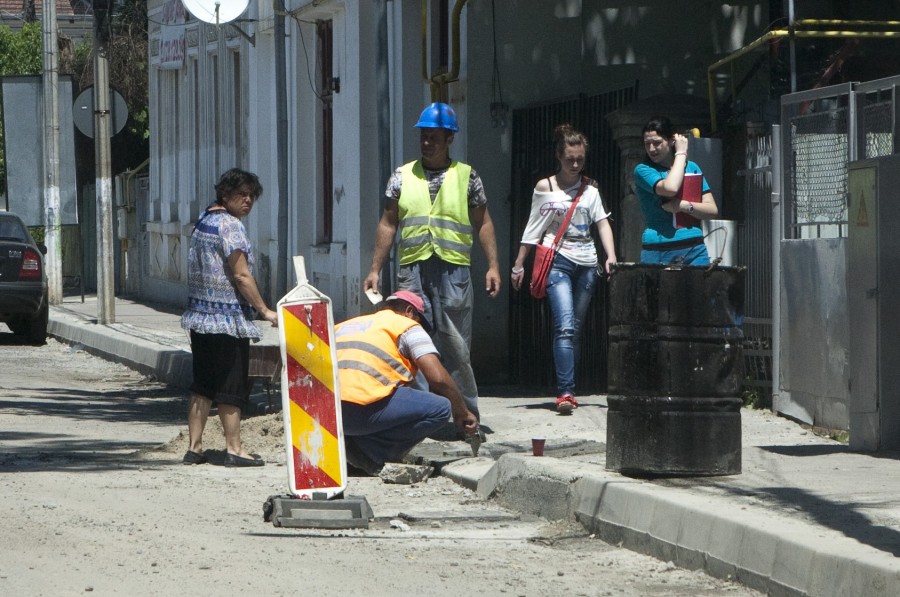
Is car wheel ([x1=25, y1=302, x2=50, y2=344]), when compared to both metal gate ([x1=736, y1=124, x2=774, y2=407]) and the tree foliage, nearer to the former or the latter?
the tree foliage

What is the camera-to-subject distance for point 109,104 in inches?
787

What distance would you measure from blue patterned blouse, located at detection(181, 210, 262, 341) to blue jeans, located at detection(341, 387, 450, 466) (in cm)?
109

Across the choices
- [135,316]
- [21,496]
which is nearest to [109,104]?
[135,316]

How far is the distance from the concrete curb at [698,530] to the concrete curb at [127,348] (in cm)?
754

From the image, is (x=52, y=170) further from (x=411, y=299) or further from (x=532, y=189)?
(x=411, y=299)

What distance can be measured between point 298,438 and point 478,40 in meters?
6.38

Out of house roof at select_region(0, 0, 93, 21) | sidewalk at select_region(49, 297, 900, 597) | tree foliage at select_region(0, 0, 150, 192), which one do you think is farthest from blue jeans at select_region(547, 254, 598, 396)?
house roof at select_region(0, 0, 93, 21)

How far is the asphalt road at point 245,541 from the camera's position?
6008mm

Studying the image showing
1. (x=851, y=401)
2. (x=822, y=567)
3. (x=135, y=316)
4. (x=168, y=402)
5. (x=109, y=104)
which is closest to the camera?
(x=822, y=567)

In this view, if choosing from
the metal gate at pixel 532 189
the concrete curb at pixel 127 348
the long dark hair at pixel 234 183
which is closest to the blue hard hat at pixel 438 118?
the long dark hair at pixel 234 183

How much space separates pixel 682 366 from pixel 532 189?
223 inches

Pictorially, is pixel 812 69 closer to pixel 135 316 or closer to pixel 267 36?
pixel 267 36

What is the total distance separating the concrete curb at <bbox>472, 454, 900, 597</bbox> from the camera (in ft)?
18.3

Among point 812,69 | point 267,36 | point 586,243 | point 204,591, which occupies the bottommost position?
point 204,591
